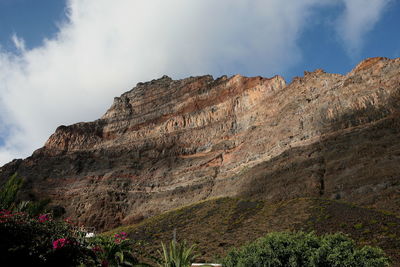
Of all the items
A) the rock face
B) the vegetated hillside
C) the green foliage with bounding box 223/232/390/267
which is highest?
the rock face

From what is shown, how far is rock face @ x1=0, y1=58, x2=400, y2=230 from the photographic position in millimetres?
43062

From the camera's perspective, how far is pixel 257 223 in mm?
37375

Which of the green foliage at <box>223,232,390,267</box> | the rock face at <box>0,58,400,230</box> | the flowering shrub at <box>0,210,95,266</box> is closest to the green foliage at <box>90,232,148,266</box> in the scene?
the flowering shrub at <box>0,210,95,266</box>

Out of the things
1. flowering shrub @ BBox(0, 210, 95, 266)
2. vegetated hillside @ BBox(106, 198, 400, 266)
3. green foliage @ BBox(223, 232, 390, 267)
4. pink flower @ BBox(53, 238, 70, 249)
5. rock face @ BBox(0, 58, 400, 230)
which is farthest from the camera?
rock face @ BBox(0, 58, 400, 230)

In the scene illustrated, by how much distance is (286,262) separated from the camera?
16.2 metres

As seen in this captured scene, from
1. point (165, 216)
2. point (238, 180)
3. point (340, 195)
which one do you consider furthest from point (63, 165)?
point (340, 195)

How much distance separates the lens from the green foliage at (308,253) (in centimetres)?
1528

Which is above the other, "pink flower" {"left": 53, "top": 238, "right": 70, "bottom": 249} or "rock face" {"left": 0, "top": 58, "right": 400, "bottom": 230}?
"rock face" {"left": 0, "top": 58, "right": 400, "bottom": 230}

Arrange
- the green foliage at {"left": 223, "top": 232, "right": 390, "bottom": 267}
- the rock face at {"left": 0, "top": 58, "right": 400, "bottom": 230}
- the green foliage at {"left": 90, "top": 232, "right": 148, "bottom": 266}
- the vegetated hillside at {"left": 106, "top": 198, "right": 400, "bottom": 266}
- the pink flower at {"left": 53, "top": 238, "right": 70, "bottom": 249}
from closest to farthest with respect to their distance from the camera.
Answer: the pink flower at {"left": 53, "top": 238, "right": 70, "bottom": 249}, the green foliage at {"left": 90, "top": 232, "right": 148, "bottom": 266}, the green foliage at {"left": 223, "top": 232, "right": 390, "bottom": 267}, the vegetated hillside at {"left": 106, "top": 198, "right": 400, "bottom": 266}, the rock face at {"left": 0, "top": 58, "right": 400, "bottom": 230}

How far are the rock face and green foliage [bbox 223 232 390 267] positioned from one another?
17.4 metres

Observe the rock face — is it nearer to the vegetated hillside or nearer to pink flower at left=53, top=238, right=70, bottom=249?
the vegetated hillside

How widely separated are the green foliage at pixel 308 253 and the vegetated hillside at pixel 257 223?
6.74 meters

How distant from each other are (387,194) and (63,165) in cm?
7862

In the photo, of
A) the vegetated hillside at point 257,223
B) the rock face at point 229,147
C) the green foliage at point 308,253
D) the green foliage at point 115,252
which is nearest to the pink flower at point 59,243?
the green foliage at point 115,252
